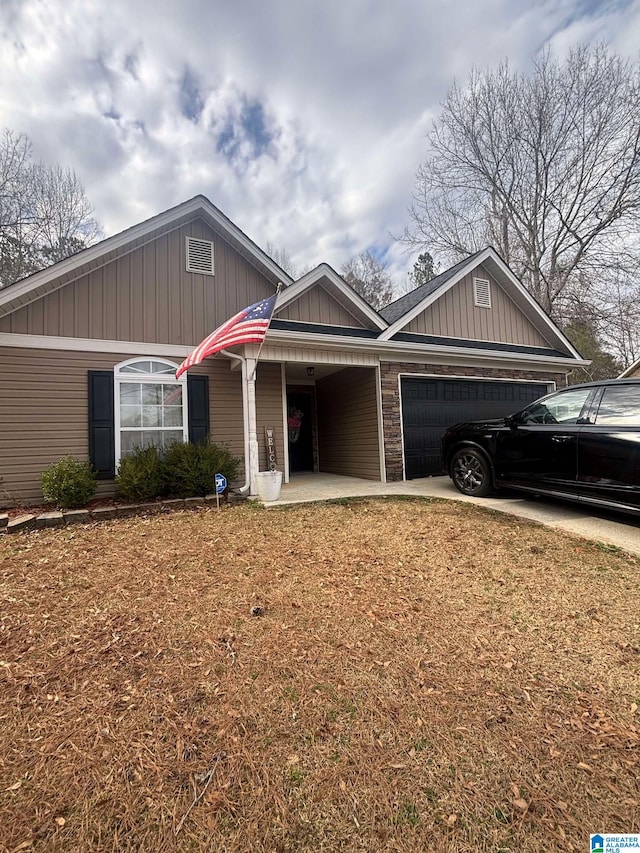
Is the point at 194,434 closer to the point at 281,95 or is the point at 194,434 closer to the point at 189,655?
the point at 189,655

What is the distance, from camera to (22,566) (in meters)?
3.88

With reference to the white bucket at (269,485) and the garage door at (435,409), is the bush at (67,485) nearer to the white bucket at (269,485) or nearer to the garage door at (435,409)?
the white bucket at (269,485)

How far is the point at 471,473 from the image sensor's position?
251 inches

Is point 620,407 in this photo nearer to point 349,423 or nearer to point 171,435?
point 349,423

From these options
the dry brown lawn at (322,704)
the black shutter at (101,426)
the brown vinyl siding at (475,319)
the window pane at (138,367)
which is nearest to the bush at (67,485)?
the black shutter at (101,426)

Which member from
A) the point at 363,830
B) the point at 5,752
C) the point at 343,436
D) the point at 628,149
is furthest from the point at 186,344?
the point at 628,149

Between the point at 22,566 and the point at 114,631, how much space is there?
201 centimetres

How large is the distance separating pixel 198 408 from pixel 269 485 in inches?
90.7

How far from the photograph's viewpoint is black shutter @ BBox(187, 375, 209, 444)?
7492 mm

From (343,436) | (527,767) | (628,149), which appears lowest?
(527,767)

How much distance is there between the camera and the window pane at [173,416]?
7373 millimetres

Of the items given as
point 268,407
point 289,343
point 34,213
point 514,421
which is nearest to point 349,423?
point 268,407

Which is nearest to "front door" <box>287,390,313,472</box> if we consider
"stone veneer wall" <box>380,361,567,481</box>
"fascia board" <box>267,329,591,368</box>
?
"stone veneer wall" <box>380,361,567,481</box>

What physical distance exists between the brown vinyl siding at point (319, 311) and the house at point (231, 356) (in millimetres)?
27
